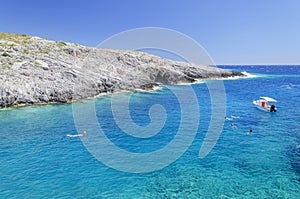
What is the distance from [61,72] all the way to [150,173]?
38.0 m

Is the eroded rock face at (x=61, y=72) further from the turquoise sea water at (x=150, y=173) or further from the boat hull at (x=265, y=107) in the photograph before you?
the boat hull at (x=265, y=107)

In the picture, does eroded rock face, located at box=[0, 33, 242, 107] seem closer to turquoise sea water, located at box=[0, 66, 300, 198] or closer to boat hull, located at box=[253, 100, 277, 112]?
turquoise sea water, located at box=[0, 66, 300, 198]

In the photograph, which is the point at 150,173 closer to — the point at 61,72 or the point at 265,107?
the point at 265,107

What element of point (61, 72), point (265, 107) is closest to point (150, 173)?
point (265, 107)

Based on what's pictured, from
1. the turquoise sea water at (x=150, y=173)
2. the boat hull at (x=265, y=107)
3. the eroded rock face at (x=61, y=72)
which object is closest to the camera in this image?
the turquoise sea water at (x=150, y=173)

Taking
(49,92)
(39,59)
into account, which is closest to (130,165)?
(49,92)

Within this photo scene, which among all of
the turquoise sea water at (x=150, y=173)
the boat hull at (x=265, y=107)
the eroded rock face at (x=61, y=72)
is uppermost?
the eroded rock face at (x=61, y=72)

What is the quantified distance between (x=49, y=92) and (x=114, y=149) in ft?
88.0

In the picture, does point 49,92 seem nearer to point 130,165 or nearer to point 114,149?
point 114,149

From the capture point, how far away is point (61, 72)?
4769 cm

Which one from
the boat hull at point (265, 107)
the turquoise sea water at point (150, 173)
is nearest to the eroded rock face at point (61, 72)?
the turquoise sea water at point (150, 173)

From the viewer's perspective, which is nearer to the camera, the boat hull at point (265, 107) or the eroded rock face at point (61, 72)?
the boat hull at point (265, 107)

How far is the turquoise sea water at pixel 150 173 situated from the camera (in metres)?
14.9

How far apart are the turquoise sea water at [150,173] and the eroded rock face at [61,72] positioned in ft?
33.4
